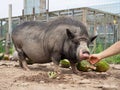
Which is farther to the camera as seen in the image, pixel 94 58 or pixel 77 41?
pixel 77 41

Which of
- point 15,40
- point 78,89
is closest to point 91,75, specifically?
point 78,89

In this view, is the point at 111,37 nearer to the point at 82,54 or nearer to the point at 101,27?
the point at 101,27

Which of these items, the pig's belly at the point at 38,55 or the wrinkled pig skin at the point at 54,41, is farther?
the pig's belly at the point at 38,55

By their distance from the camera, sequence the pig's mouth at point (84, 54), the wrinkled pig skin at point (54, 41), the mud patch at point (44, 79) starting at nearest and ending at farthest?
1. the mud patch at point (44, 79)
2. the pig's mouth at point (84, 54)
3. the wrinkled pig skin at point (54, 41)

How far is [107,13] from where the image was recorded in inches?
579

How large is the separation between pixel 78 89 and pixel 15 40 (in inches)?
147

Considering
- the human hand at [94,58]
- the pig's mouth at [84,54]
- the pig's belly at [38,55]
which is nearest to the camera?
the human hand at [94,58]

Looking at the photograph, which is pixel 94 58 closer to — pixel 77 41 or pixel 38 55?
pixel 77 41

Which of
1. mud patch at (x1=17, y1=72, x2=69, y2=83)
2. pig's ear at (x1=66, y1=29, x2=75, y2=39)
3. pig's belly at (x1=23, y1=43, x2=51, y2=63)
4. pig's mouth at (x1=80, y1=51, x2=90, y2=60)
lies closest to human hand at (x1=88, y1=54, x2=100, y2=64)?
mud patch at (x1=17, y1=72, x2=69, y2=83)

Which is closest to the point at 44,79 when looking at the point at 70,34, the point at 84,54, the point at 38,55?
the point at 84,54

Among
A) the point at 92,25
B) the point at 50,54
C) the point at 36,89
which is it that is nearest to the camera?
the point at 36,89

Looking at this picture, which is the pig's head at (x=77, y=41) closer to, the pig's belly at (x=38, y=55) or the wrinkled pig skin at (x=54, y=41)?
the wrinkled pig skin at (x=54, y=41)

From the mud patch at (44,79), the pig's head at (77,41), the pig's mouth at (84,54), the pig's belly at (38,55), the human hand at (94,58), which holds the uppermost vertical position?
the human hand at (94,58)

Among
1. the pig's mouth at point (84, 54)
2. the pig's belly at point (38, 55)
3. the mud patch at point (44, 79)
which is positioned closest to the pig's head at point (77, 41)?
the pig's mouth at point (84, 54)
